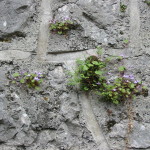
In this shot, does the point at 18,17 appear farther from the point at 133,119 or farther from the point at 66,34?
the point at 133,119

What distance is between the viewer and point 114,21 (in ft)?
5.47

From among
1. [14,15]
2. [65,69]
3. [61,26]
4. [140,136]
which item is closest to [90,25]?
[61,26]

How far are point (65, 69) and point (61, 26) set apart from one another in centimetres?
27

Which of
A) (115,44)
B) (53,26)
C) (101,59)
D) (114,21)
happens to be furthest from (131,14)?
(53,26)

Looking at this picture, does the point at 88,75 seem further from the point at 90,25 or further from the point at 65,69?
the point at 90,25

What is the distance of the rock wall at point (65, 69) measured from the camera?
1.43 metres

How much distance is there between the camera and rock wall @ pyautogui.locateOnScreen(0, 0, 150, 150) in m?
1.43

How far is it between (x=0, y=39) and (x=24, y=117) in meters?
0.49

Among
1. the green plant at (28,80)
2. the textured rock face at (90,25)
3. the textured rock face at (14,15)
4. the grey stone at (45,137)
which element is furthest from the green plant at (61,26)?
the grey stone at (45,137)

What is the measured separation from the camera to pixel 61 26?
163 cm

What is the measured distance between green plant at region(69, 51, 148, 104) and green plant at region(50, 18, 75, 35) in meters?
0.24

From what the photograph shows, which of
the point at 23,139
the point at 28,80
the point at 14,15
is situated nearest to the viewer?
the point at 23,139

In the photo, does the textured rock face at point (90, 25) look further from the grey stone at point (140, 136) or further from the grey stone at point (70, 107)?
the grey stone at point (140, 136)

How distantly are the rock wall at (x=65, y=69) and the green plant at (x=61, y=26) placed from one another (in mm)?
35
